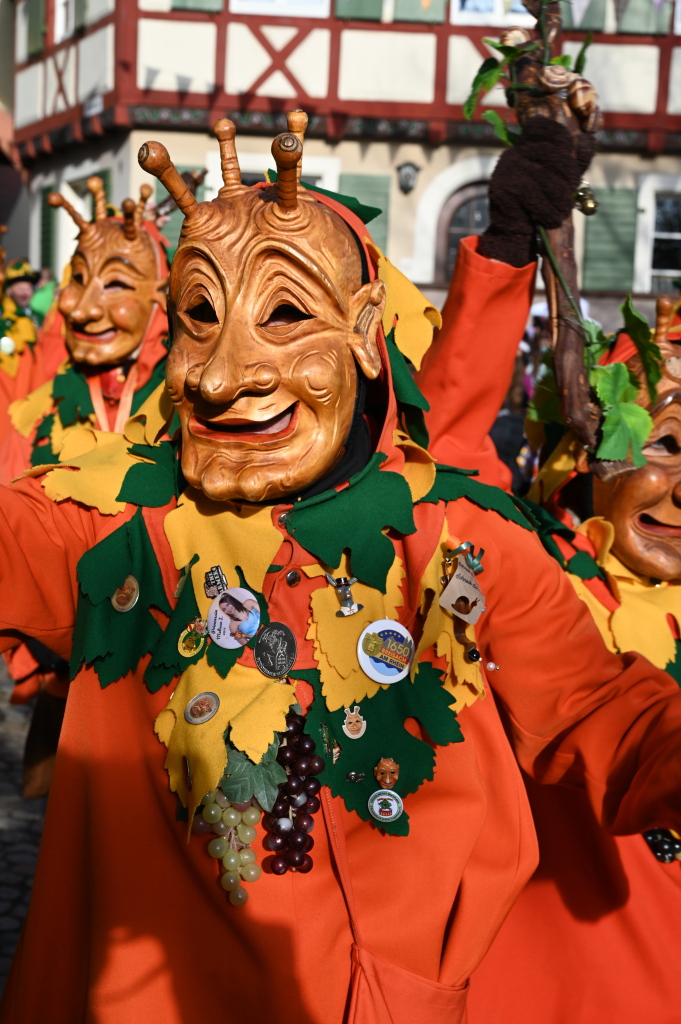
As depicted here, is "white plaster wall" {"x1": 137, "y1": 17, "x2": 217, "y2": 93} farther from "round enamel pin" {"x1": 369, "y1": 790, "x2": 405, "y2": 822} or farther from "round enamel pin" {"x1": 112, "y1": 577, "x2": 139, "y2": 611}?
"round enamel pin" {"x1": 369, "y1": 790, "x2": 405, "y2": 822}

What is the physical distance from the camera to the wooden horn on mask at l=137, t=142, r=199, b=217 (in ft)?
6.73

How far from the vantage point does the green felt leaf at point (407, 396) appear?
2.38 meters

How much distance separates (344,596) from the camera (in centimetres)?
222

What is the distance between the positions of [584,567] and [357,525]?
1.14 m

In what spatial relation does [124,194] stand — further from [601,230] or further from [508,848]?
[508,848]

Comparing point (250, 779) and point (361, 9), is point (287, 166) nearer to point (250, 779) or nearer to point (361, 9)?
point (250, 779)

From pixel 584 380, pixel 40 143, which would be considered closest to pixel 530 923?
pixel 584 380

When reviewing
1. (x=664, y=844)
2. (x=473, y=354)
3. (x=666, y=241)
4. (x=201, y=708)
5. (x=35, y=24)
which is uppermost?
(x=35, y=24)

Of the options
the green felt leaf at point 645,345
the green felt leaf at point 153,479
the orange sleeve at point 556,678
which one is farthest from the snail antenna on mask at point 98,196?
the orange sleeve at point 556,678

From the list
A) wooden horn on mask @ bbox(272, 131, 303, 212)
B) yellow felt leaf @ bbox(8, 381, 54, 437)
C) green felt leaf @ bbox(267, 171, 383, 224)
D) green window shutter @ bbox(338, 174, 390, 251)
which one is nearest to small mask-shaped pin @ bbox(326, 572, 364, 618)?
wooden horn on mask @ bbox(272, 131, 303, 212)

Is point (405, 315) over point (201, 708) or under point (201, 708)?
over

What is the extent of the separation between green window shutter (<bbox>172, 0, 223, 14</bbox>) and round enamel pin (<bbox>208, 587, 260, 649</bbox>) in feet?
40.3

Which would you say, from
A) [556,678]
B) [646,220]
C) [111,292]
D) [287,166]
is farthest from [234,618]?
[646,220]

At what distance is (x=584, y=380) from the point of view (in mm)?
3016
